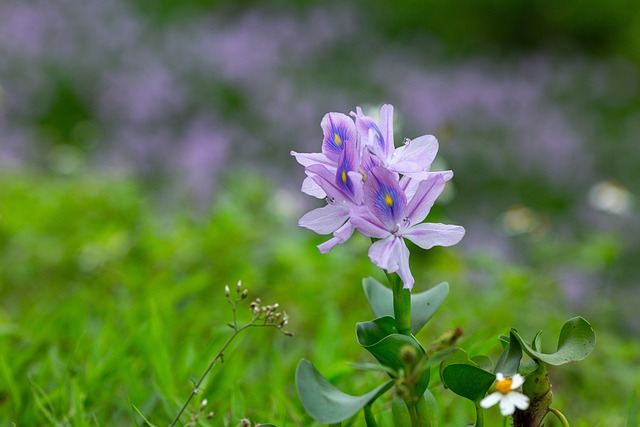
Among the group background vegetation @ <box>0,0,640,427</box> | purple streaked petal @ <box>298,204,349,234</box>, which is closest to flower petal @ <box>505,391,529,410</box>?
purple streaked petal @ <box>298,204,349,234</box>

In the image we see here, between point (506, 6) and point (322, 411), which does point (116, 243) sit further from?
point (506, 6)

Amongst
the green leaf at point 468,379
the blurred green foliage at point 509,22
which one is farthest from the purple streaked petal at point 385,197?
the blurred green foliage at point 509,22

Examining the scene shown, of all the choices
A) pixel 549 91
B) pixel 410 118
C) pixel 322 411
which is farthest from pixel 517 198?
pixel 322 411

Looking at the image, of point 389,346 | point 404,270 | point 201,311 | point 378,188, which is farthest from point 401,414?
point 201,311

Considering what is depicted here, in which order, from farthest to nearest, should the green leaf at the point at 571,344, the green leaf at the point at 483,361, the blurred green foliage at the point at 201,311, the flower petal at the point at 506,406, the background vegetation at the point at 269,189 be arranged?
the background vegetation at the point at 269,189 < the blurred green foliage at the point at 201,311 < the green leaf at the point at 483,361 < the green leaf at the point at 571,344 < the flower petal at the point at 506,406

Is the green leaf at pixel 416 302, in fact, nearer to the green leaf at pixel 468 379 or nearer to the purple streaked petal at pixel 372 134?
the green leaf at pixel 468 379

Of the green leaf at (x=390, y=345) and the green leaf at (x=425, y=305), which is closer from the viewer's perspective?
the green leaf at (x=390, y=345)

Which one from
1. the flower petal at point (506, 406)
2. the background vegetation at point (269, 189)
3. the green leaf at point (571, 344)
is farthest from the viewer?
the background vegetation at point (269, 189)

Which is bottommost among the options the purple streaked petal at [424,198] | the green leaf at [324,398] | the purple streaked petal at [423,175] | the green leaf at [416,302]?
the green leaf at [416,302]
